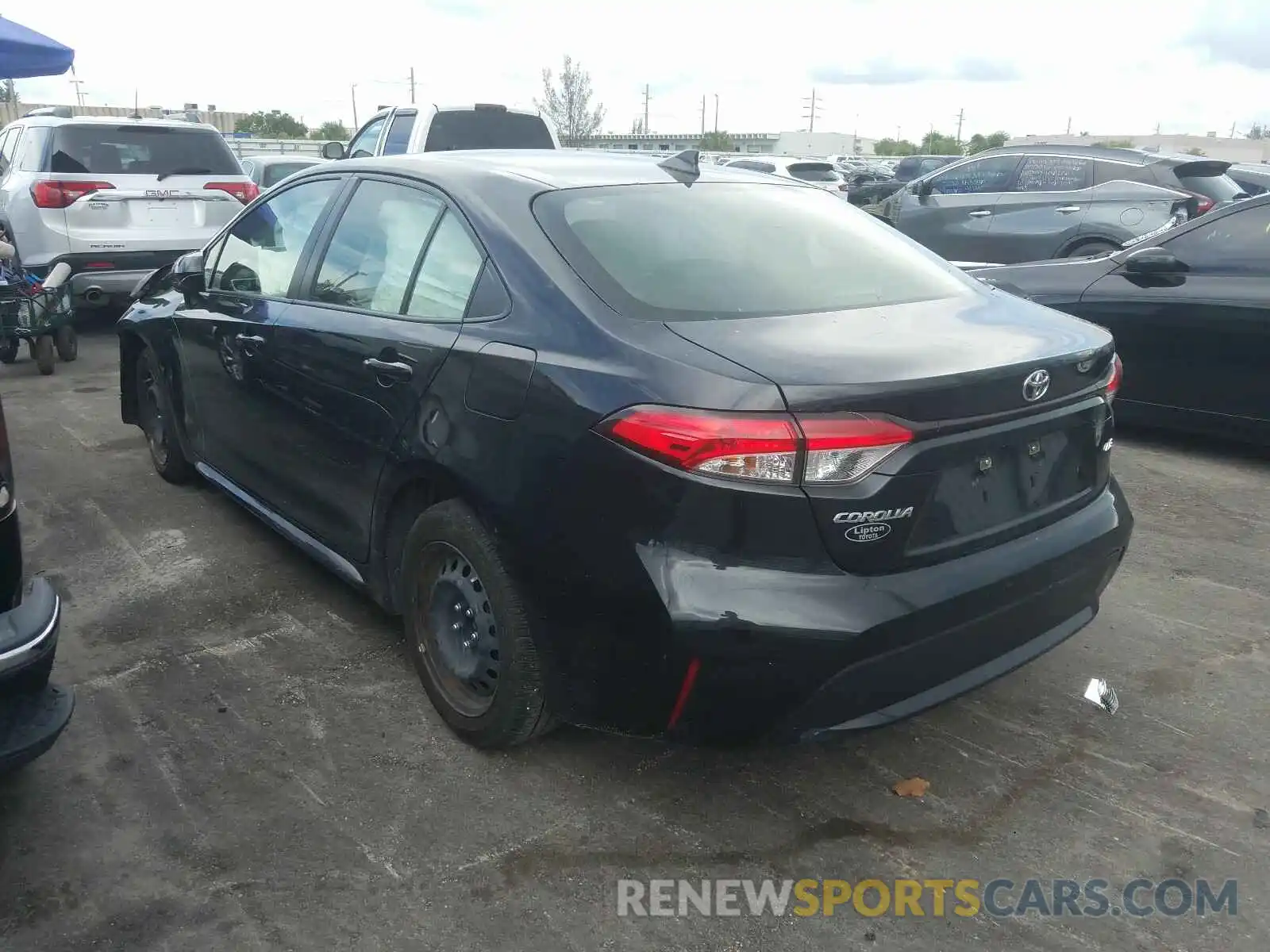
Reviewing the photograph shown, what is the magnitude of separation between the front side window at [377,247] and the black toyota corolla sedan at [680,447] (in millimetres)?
13

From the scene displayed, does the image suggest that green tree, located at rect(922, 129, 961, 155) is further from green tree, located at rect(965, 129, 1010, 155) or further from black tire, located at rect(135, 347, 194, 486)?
black tire, located at rect(135, 347, 194, 486)

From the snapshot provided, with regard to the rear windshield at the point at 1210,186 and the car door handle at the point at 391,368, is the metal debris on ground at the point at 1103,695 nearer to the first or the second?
the car door handle at the point at 391,368

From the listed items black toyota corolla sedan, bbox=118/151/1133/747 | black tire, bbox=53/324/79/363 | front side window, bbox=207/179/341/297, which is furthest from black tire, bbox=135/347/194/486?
black tire, bbox=53/324/79/363

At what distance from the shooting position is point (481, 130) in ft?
35.0

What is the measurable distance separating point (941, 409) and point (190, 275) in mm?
3506

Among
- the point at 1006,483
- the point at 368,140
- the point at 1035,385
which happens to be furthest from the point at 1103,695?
the point at 368,140

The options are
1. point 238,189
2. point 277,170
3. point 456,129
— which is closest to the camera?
point 238,189

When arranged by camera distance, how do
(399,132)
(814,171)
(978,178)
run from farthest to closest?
(814,171) → (978,178) → (399,132)

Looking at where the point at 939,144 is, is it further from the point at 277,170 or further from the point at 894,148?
the point at 277,170

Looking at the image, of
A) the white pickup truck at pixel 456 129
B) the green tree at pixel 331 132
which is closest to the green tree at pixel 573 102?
the green tree at pixel 331 132

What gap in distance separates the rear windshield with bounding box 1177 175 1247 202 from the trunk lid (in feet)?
26.8

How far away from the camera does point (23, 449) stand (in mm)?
6062

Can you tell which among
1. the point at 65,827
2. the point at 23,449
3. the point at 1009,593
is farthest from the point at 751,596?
the point at 23,449

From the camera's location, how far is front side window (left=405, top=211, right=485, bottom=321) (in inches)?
120
